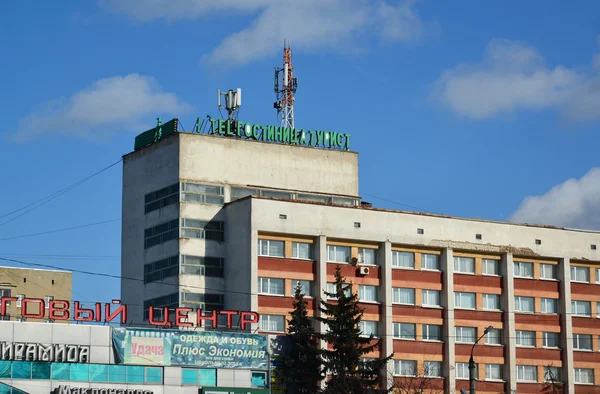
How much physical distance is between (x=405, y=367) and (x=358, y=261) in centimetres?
859

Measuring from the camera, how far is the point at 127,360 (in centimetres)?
8006

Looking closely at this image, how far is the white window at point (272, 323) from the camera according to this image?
89250mm

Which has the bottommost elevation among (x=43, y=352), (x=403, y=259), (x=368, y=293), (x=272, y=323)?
(x=43, y=352)

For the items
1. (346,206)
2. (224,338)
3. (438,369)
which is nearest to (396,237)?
(346,206)

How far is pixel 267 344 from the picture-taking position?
85.1 metres

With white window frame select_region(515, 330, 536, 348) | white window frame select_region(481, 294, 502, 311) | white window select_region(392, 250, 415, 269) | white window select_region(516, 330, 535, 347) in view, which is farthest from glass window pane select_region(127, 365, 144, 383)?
white window select_region(516, 330, 535, 347)

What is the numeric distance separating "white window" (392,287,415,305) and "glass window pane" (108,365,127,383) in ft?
78.0

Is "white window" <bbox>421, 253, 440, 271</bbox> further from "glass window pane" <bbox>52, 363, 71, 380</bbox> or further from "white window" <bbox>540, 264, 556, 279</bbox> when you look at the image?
"glass window pane" <bbox>52, 363, 71, 380</bbox>

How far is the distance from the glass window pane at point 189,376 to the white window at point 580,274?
36.3 meters

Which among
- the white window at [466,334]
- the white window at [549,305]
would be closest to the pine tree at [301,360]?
the white window at [466,334]

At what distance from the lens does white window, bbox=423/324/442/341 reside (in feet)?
315

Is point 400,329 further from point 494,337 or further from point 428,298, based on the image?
point 494,337

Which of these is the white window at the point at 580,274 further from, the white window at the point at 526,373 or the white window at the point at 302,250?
the white window at the point at 302,250

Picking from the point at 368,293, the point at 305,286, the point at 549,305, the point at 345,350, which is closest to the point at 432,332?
the point at 368,293
